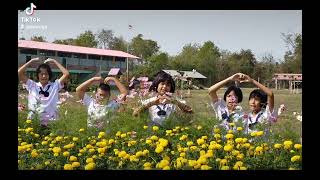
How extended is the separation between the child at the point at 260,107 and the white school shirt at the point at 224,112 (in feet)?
0.35

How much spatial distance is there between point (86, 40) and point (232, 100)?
8.76 ft

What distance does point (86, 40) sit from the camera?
249 inches

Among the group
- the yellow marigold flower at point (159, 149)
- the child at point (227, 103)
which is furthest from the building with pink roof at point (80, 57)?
the yellow marigold flower at point (159, 149)

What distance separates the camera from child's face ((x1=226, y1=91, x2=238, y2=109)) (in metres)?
4.42

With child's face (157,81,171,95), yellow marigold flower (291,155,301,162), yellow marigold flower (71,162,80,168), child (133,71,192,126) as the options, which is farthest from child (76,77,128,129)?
yellow marigold flower (291,155,301,162)

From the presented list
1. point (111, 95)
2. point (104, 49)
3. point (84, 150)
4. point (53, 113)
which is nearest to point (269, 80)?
point (104, 49)

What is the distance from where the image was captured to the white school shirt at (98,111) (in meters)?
4.17

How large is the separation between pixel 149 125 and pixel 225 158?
98cm

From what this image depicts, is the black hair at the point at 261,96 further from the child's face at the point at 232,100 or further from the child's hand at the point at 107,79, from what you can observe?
the child's hand at the point at 107,79

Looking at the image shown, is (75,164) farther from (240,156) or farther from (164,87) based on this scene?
(164,87)

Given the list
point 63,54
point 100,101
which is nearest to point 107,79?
point 100,101
